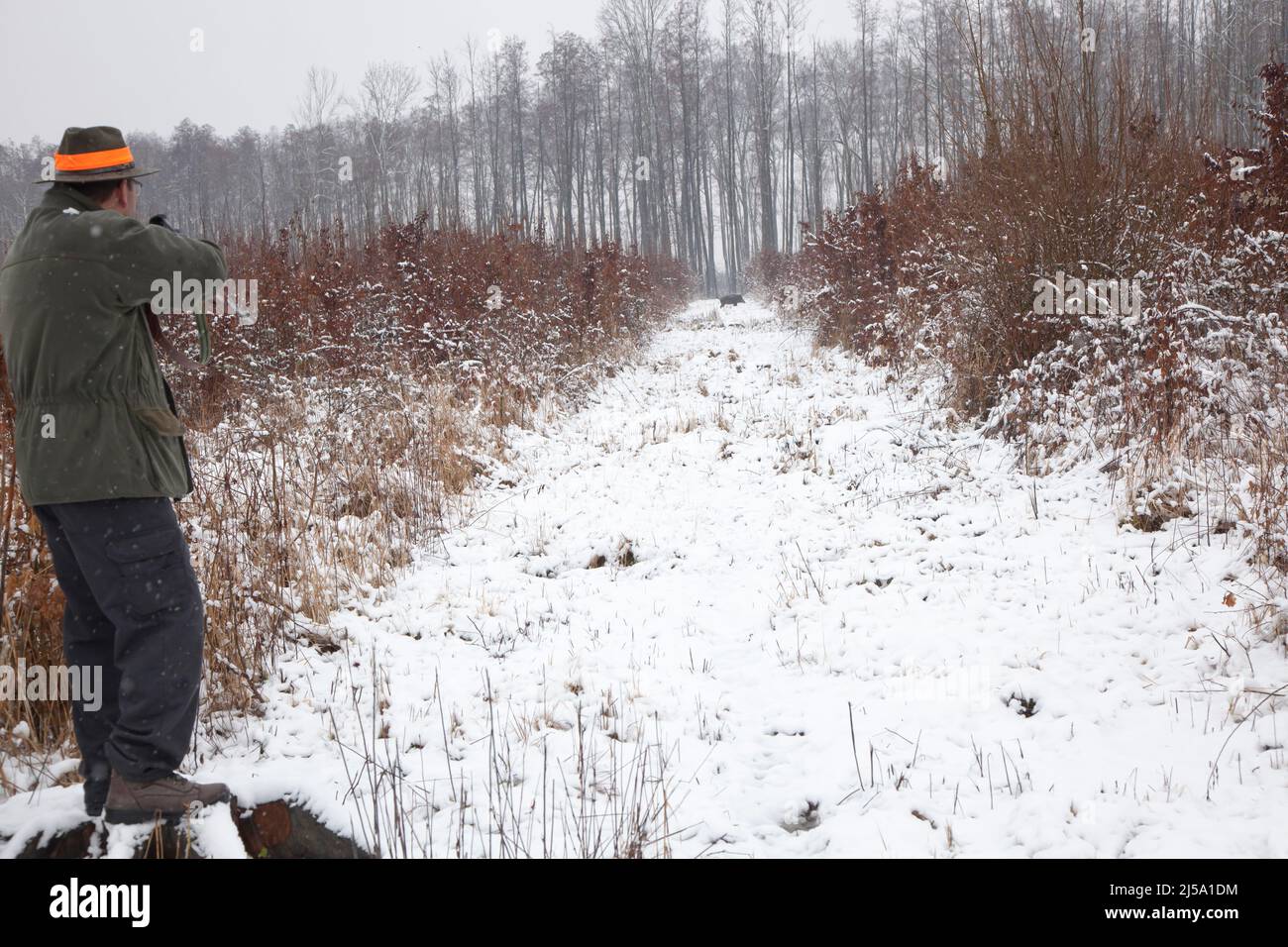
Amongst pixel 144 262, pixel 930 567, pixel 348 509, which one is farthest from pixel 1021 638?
pixel 348 509

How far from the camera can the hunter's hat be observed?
89.8 inches

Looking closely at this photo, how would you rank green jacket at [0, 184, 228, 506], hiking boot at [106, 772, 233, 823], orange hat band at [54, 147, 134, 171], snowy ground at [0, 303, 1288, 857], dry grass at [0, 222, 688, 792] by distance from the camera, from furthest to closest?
dry grass at [0, 222, 688, 792], snowy ground at [0, 303, 1288, 857], hiking boot at [106, 772, 233, 823], orange hat band at [54, 147, 134, 171], green jacket at [0, 184, 228, 506]

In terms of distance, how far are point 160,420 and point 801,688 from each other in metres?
2.84

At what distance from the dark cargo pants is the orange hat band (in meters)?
1.03

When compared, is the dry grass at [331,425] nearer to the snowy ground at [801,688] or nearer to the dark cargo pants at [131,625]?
the snowy ground at [801,688]

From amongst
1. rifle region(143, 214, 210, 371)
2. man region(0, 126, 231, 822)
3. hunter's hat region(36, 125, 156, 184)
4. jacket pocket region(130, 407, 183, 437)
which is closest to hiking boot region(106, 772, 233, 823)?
man region(0, 126, 231, 822)

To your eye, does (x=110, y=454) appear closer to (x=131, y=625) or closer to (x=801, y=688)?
(x=131, y=625)

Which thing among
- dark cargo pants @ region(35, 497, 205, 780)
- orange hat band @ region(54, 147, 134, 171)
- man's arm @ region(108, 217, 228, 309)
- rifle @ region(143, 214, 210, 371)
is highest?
orange hat band @ region(54, 147, 134, 171)

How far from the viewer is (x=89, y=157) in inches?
90.5

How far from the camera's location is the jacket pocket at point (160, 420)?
2.28m

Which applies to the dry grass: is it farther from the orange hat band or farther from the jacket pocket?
the orange hat band

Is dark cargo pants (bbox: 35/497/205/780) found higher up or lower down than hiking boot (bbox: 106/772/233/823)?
higher up

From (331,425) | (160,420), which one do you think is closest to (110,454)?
(160,420)
